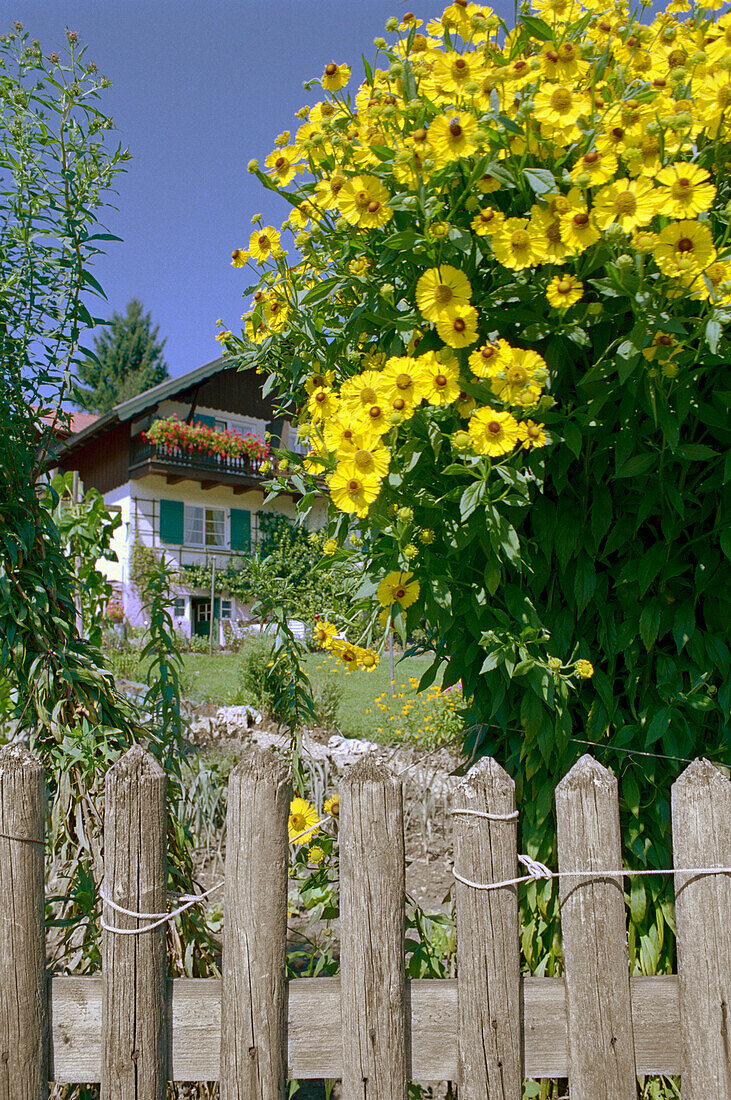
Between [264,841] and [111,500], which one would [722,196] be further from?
[111,500]

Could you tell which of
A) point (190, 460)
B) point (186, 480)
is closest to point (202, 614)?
point (186, 480)

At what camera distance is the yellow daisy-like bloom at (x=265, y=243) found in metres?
1.36

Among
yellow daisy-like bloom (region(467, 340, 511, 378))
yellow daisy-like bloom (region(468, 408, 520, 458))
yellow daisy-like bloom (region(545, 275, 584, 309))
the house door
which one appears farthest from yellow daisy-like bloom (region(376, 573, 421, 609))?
the house door

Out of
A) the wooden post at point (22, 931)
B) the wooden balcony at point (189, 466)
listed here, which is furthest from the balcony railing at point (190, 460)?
the wooden post at point (22, 931)

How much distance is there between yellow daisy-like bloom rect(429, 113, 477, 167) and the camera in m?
1.05

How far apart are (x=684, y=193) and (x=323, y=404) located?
0.64m

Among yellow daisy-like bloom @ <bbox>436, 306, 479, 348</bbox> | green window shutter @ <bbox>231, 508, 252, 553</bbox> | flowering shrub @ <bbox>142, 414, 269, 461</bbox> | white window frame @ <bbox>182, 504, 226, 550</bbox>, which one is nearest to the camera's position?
yellow daisy-like bloom @ <bbox>436, 306, 479, 348</bbox>

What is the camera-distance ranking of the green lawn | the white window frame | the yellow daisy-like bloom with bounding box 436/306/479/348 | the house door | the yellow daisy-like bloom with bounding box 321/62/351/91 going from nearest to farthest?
the yellow daisy-like bloom with bounding box 436/306/479/348, the yellow daisy-like bloom with bounding box 321/62/351/91, the green lawn, the house door, the white window frame

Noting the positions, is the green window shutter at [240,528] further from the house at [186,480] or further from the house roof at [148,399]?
the house roof at [148,399]

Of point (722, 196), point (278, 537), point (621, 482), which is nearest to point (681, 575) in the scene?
point (621, 482)

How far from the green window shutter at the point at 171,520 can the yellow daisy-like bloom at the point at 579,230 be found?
16.5 metres

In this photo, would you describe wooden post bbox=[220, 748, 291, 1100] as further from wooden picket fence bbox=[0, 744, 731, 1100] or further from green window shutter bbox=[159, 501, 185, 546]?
green window shutter bbox=[159, 501, 185, 546]

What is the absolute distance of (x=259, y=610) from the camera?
1.82m

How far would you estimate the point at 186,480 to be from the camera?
55.5 ft
